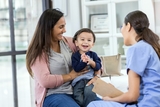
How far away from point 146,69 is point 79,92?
589mm

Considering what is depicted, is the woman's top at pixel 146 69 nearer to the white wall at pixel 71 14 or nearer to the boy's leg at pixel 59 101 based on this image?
the boy's leg at pixel 59 101

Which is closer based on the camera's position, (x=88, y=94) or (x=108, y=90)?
(x=108, y=90)

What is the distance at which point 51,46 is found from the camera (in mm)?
1780

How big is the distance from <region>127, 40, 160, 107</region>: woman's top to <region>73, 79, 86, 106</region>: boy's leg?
1.65 ft

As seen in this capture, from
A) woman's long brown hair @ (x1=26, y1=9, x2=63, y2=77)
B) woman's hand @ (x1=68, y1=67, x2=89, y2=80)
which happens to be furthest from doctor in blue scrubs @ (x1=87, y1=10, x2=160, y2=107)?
woman's long brown hair @ (x1=26, y1=9, x2=63, y2=77)

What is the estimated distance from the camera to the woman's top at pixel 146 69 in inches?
49.3

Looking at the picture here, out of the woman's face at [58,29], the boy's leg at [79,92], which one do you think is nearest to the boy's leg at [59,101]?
the boy's leg at [79,92]

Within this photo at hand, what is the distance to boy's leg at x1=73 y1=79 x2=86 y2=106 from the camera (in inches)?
66.4

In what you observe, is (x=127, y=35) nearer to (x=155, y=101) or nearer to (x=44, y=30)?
(x=155, y=101)

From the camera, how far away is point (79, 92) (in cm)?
170

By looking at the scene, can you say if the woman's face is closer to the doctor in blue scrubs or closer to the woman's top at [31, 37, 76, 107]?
the woman's top at [31, 37, 76, 107]

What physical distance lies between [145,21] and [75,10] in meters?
1.51

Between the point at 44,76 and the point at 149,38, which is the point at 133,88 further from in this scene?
the point at 44,76

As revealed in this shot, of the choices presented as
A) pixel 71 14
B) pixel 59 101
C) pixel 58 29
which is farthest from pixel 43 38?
pixel 71 14
